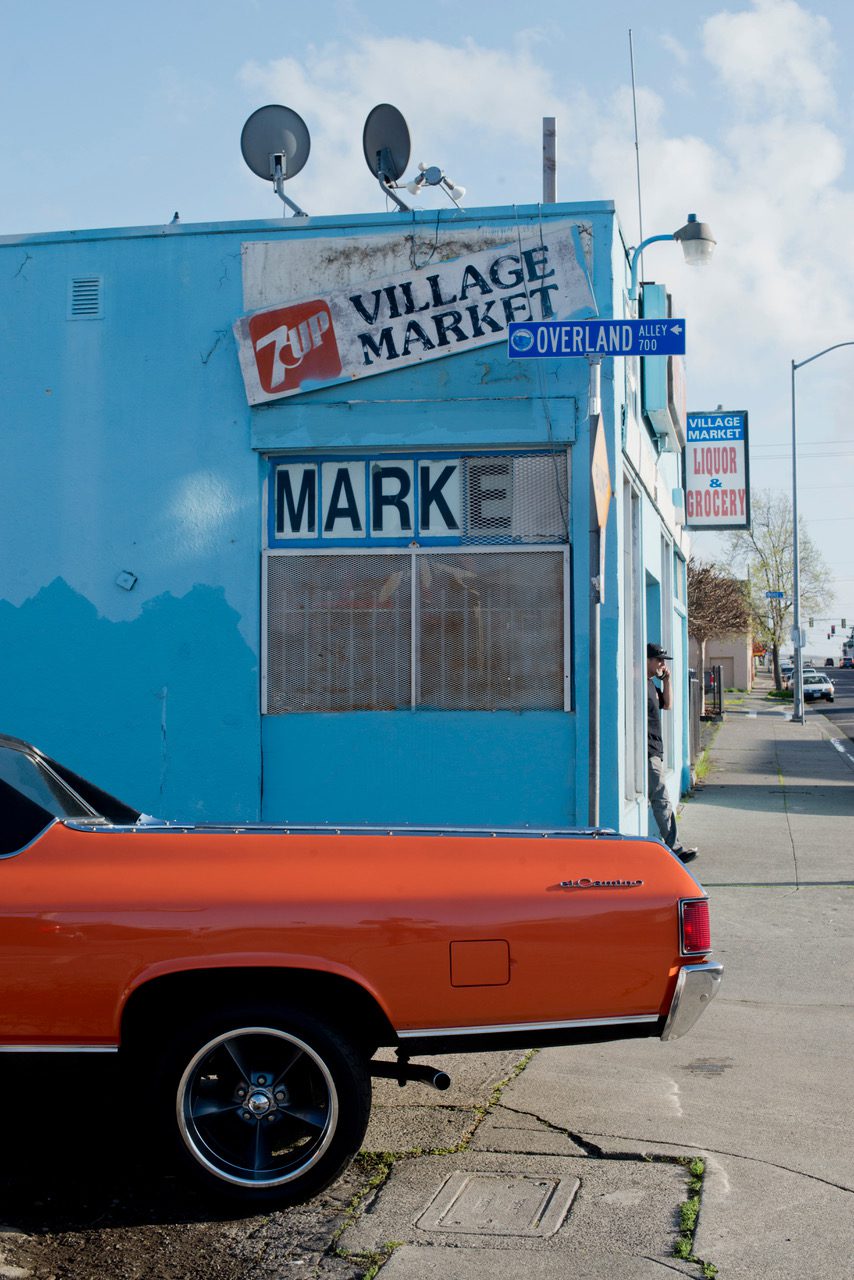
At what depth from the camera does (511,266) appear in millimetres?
9602

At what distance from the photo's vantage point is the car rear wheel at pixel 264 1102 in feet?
14.2

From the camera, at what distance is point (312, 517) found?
9891 millimetres

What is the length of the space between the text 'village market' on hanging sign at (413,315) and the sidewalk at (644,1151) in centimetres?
466

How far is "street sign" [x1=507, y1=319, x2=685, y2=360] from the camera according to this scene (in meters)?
7.36

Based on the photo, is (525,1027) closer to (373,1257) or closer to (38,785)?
(373,1257)

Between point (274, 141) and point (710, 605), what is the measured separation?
1508 inches

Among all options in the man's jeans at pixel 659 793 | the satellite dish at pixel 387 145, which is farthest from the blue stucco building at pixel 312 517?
the man's jeans at pixel 659 793

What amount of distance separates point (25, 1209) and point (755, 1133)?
107 inches

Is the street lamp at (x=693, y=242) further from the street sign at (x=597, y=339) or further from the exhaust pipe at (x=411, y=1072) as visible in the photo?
the exhaust pipe at (x=411, y=1072)

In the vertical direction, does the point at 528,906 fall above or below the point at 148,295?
below

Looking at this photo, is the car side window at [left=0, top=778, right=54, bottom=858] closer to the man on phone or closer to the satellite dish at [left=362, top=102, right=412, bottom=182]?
the satellite dish at [left=362, top=102, right=412, bottom=182]

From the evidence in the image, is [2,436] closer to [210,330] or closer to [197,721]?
[210,330]

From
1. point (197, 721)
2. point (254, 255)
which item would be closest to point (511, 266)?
point (254, 255)

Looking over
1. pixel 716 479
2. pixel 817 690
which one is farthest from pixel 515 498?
pixel 817 690
